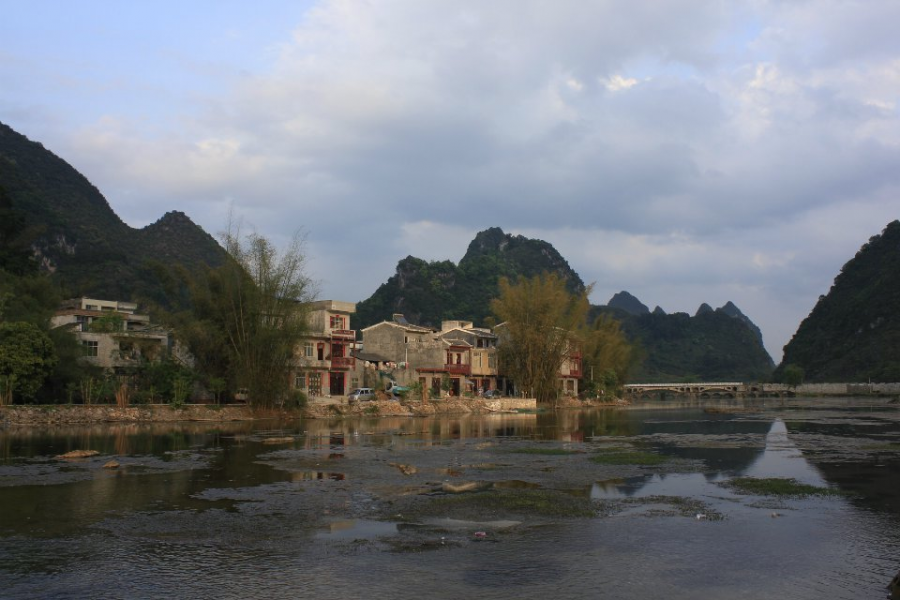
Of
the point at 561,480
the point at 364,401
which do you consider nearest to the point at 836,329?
the point at 364,401

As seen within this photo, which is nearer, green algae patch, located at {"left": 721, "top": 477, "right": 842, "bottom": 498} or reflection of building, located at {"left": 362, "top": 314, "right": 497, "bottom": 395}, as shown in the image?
green algae patch, located at {"left": 721, "top": 477, "right": 842, "bottom": 498}

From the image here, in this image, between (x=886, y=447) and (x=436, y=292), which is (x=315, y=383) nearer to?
(x=886, y=447)

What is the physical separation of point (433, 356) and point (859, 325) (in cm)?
9196

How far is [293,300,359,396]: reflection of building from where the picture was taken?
5400 cm

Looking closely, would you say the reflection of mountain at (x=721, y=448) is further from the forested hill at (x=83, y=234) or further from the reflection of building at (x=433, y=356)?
the forested hill at (x=83, y=234)

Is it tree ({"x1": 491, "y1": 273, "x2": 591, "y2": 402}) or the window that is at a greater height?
tree ({"x1": 491, "y1": 273, "x2": 591, "y2": 402})

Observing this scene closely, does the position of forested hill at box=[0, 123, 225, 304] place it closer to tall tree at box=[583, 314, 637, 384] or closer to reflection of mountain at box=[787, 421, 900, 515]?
tall tree at box=[583, 314, 637, 384]

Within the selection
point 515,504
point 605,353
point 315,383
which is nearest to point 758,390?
point 605,353

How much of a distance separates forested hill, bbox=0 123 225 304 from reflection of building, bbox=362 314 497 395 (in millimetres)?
18878

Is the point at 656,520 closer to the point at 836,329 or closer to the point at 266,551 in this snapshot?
the point at 266,551

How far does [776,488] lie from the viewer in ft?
50.4

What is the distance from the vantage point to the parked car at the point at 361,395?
52906 millimetres

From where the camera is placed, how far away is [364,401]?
174 ft

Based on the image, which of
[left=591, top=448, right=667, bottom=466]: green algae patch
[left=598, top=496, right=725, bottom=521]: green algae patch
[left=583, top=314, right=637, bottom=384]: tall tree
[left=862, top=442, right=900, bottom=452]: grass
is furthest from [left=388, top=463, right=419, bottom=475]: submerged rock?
[left=583, top=314, right=637, bottom=384]: tall tree
